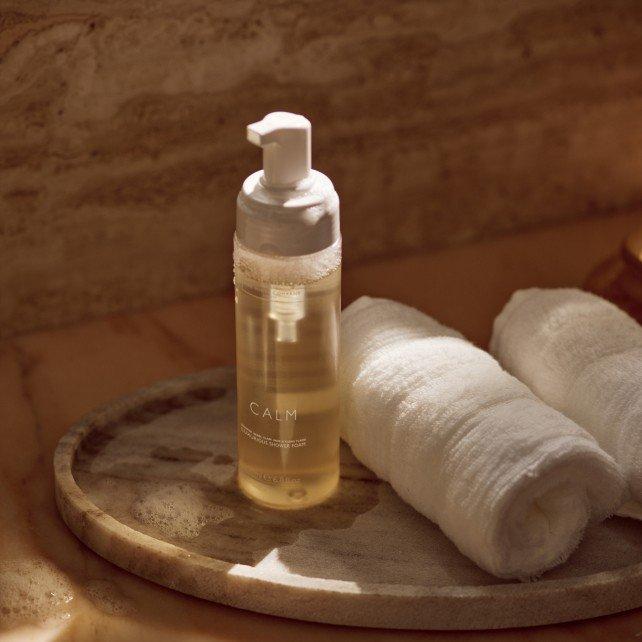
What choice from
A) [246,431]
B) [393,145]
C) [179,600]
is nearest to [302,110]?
[393,145]

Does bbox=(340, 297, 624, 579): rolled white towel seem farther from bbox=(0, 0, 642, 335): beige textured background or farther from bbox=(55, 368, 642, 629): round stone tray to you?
bbox=(0, 0, 642, 335): beige textured background

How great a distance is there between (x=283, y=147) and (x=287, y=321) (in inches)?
4.1

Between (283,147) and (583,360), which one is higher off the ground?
(283,147)

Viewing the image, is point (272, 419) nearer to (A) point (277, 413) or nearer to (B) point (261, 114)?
(A) point (277, 413)

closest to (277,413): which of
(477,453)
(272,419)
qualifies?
(272,419)

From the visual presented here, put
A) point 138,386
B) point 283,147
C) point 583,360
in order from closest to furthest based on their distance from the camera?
Answer: point 283,147, point 583,360, point 138,386

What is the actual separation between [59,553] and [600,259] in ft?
1.82

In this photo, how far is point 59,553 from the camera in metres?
0.73

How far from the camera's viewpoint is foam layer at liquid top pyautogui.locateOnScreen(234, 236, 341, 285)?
2.25 ft

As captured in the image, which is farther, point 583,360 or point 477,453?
point 583,360

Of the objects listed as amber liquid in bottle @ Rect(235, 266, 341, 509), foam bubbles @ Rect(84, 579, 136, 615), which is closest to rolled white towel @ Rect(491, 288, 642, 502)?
amber liquid in bottle @ Rect(235, 266, 341, 509)

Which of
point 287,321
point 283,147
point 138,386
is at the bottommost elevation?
point 138,386

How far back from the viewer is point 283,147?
0.67 meters

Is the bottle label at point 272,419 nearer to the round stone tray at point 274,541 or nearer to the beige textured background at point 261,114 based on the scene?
the round stone tray at point 274,541
